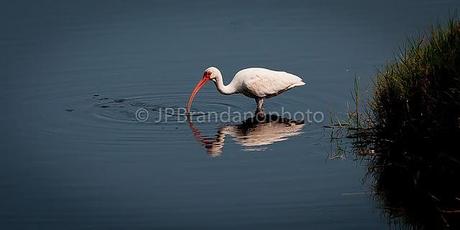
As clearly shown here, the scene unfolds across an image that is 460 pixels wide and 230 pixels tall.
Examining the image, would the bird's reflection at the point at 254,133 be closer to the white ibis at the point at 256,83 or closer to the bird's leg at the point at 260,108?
the bird's leg at the point at 260,108

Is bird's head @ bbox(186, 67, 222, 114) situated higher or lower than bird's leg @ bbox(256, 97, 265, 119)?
higher

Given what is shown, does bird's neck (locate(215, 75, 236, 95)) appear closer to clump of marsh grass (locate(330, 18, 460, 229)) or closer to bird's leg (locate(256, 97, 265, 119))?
bird's leg (locate(256, 97, 265, 119))

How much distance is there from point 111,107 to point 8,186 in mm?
3132

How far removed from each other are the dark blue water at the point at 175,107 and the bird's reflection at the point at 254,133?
0.10 ft

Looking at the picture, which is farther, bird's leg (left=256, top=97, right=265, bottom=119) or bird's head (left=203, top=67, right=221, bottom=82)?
bird's head (left=203, top=67, right=221, bottom=82)

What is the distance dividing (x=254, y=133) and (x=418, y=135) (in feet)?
8.60

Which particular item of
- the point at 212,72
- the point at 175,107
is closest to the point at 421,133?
the point at 175,107

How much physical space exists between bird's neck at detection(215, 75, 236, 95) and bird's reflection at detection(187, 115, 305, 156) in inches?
31.7

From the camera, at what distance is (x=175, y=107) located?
13531 mm

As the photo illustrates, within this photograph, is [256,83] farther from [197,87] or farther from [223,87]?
[197,87]

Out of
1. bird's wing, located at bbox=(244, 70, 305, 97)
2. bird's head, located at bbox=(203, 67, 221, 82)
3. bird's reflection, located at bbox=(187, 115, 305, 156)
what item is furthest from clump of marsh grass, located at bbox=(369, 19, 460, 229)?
bird's head, located at bbox=(203, 67, 221, 82)

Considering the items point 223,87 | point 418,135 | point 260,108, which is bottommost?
point 418,135

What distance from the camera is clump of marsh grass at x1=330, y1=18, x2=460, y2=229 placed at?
30.7 feet

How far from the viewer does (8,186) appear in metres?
10.5
